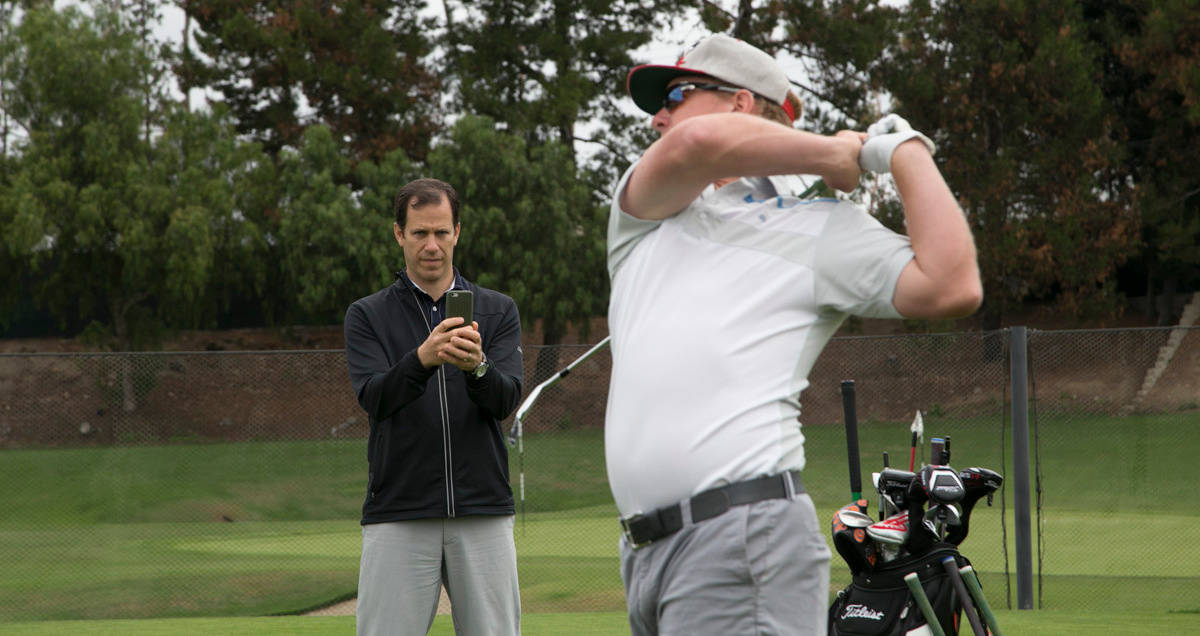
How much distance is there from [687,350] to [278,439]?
767cm

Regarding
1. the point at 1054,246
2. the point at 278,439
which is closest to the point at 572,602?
the point at 278,439

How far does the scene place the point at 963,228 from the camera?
6.03ft

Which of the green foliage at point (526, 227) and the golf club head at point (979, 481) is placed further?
the green foliage at point (526, 227)

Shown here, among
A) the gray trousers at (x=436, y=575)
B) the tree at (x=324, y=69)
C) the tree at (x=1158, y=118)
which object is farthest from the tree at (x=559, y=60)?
the gray trousers at (x=436, y=575)

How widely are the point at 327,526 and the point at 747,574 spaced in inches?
305

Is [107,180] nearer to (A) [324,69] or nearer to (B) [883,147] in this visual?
(A) [324,69]

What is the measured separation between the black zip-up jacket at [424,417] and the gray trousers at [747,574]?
1.63 meters

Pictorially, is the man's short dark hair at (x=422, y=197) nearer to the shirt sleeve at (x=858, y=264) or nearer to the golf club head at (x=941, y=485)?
the shirt sleeve at (x=858, y=264)

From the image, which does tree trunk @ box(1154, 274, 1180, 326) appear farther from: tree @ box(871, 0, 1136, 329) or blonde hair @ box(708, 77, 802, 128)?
blonde hair @ box(708, 77, 802, 128)

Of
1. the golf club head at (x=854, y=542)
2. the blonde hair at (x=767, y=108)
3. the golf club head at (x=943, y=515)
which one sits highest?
the blonde hair at (x=767, y=108)

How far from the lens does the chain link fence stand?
8383 millimetres

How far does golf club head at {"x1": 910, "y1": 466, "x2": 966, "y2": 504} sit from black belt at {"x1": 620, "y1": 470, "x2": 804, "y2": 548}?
9.98 feet

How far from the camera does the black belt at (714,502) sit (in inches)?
74.4

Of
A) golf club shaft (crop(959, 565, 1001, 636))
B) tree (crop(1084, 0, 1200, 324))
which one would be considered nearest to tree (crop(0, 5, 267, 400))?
tree (crop(1084, 0, 1200, 324))
